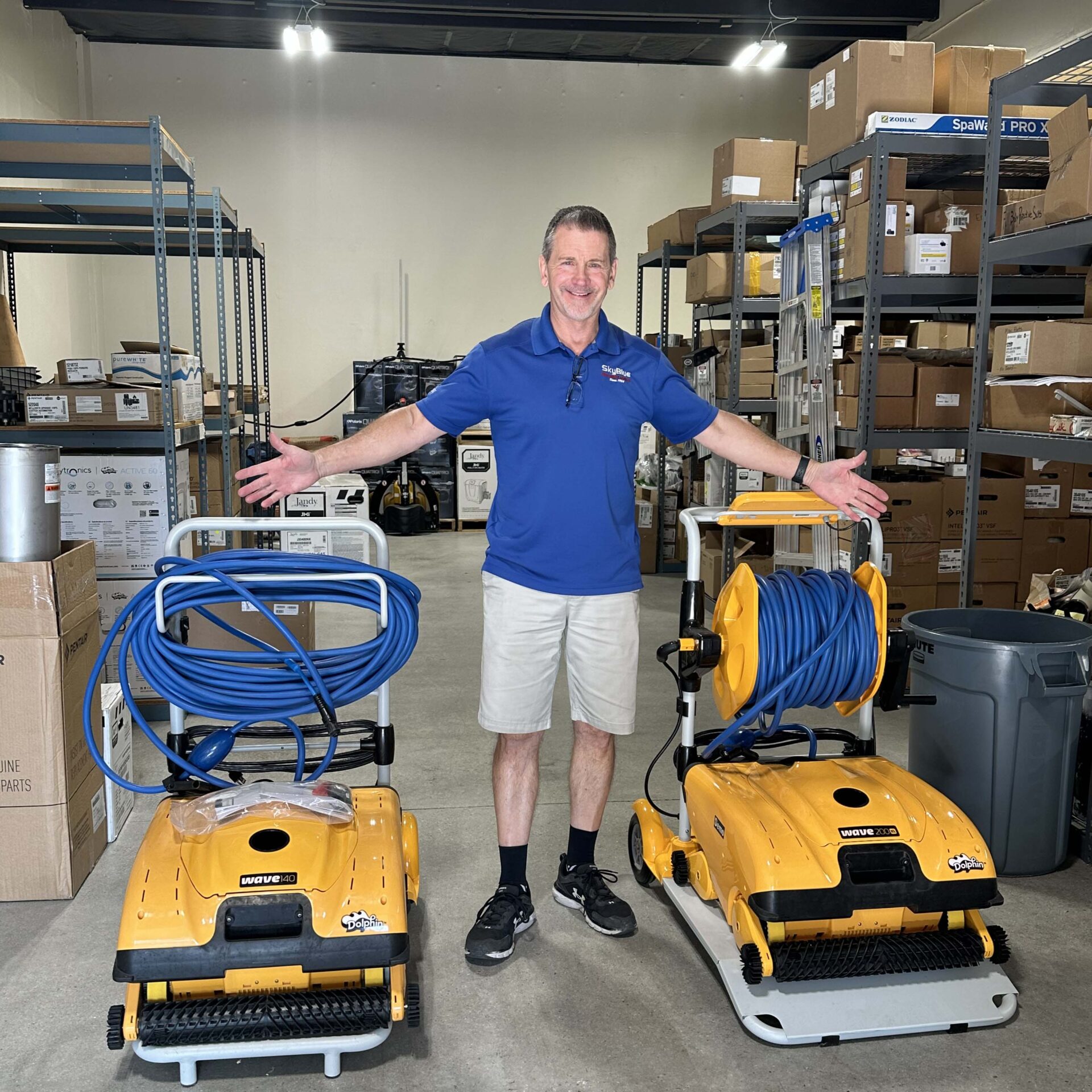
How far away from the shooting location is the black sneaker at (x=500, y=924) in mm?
2441

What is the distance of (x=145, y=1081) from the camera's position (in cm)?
201

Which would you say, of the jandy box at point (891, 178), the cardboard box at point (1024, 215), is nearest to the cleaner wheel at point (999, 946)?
the cardboard box at point (1024, 215)

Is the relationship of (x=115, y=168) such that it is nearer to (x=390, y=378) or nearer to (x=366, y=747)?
(x=366, y=747)

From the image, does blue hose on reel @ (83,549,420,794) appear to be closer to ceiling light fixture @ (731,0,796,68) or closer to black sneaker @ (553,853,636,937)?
black sneaker @ (553,853,636,937)

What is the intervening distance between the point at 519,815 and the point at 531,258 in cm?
882

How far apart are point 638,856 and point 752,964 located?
2.33 feet

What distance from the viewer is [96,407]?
13.1ft

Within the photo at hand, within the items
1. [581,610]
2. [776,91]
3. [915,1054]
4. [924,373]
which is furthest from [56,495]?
[776,91]

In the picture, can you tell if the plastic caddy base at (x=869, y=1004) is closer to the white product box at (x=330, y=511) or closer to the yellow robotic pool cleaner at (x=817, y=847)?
the yellow robotic pool cleaner at (x=817, y=847)

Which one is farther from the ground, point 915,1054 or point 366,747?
point 366,747

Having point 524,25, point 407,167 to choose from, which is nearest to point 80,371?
point 524,25

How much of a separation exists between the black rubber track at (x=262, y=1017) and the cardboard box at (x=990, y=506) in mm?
3946

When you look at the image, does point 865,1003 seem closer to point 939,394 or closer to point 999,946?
point 999,946

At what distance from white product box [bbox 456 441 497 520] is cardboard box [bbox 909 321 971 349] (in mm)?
5250
